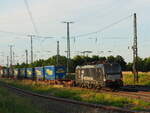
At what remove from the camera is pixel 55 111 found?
17859 mm

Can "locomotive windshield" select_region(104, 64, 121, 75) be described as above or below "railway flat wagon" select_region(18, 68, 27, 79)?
above

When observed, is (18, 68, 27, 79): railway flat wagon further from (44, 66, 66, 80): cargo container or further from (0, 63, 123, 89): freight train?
(0, 63, 123, 89): freight train

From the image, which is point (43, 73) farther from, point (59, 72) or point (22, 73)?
point (22, 73)

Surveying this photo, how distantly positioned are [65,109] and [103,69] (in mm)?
12056

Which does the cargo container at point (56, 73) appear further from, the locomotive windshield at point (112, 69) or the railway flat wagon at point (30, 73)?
the locomotive windshield at point (112, 69)

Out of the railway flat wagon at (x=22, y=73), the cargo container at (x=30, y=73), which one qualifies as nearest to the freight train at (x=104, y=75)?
the cargo container at (x=30, y=73)

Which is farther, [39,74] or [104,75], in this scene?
[39,74]

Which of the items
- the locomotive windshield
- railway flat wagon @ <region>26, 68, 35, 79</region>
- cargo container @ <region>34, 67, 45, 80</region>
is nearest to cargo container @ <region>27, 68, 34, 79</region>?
railway flat wagon @ <region>26, 68, 35, 79</region>

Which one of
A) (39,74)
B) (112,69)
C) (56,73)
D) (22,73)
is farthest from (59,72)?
(22,73)

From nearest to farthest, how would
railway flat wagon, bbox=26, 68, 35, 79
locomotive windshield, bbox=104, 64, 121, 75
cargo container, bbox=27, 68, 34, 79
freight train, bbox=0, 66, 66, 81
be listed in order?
1. locomotive windshield, bbox=104, 64, 121, 75
2. freight train, bbox=0, 66, 66, 81
3. railway flat wagon, bbox=26, 68, 35, 79
4. cargo container, bbox=27, 68, 34, 79

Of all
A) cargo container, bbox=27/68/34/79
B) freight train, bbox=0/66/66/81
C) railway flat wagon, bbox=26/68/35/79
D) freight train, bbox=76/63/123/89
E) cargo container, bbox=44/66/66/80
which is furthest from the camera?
cargo container, bbox=27/68/34/79

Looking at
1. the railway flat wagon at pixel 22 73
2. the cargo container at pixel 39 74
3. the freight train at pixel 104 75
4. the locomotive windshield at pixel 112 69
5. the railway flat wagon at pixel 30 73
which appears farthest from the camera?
the railway flat wagon at pixel 22 73

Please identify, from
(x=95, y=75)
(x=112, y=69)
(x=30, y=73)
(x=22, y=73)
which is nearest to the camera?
(x=112, y=69)

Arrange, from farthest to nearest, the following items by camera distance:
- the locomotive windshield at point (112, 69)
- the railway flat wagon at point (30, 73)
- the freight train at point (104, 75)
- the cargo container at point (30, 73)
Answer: the cargo container at point (30, 73), the railway flat wagon at point (30, 73), the locomotive windshield at point (112, 69), the freight train at point (104, 75)
